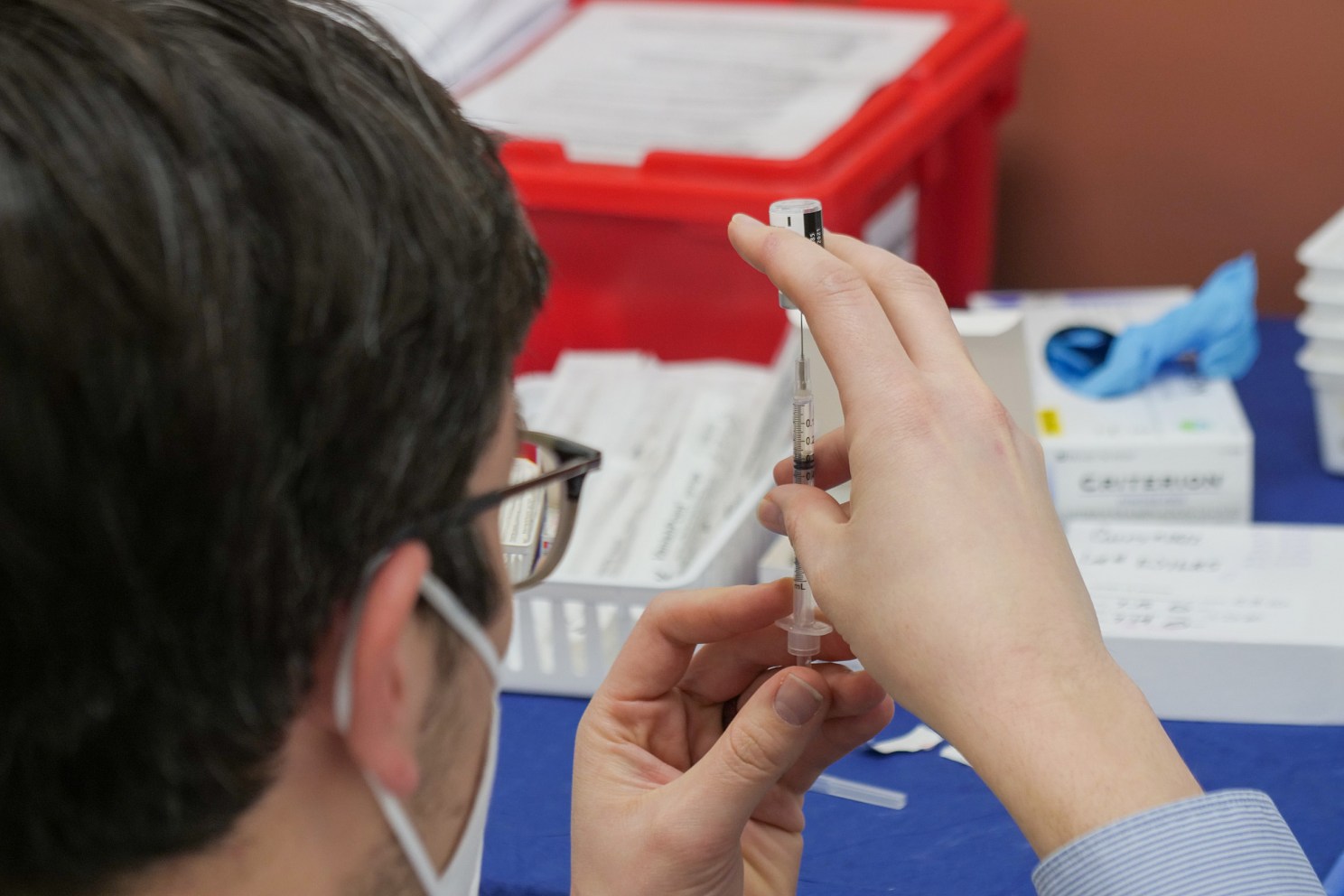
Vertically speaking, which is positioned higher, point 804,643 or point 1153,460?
point 804,643

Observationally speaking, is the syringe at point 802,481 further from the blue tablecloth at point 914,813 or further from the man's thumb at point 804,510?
the blue tablecloth at point 914,813

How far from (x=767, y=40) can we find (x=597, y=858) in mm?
1075

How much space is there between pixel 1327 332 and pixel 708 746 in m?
0.71

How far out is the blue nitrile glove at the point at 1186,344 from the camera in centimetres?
125

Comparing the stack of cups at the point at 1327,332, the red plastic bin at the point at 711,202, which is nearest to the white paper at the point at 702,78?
the red plastic bin at the point at 711,202

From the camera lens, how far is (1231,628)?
37.2 inches

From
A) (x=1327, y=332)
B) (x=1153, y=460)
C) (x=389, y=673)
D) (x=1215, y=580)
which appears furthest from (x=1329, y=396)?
(x=389, y=673)

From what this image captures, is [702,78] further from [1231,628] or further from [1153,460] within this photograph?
[1231,628]

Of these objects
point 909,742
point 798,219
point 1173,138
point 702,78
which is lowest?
point 909,742

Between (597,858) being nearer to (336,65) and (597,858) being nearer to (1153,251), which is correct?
(336,65)

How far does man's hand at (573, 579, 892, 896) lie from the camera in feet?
2.46

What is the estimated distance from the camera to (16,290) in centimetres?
45

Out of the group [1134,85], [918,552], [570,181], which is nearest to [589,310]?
[570,181]

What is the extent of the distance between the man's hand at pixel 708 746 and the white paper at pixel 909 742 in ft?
0.40
